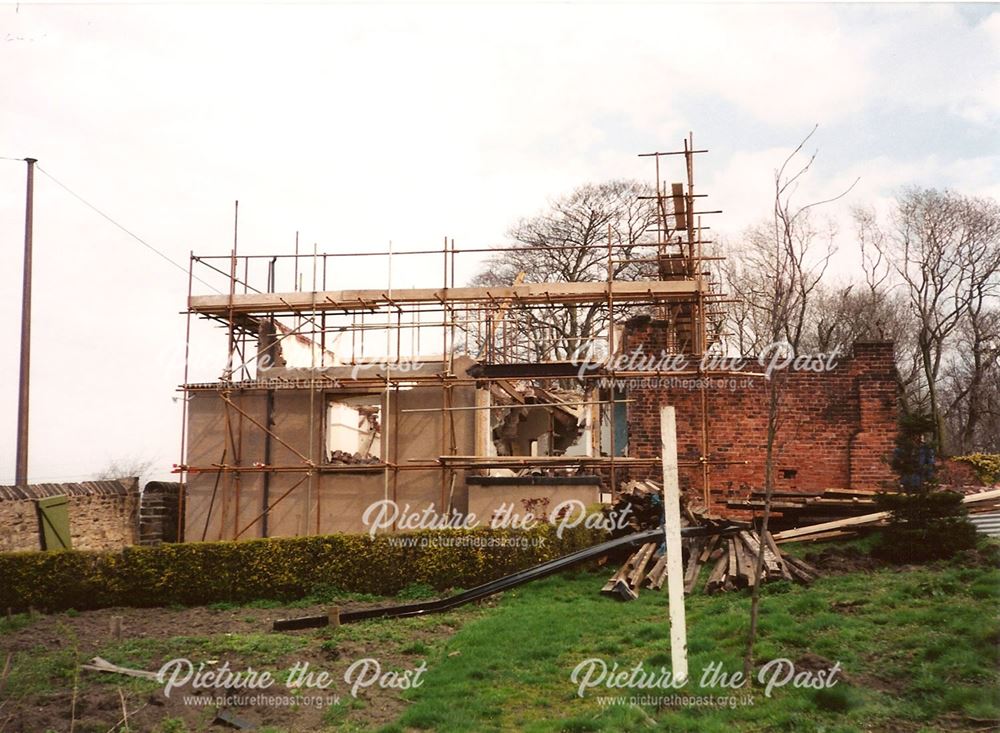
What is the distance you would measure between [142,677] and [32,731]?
1799mm

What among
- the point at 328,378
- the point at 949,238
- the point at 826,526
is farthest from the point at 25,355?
the point at 949,238

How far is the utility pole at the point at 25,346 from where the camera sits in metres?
21.5

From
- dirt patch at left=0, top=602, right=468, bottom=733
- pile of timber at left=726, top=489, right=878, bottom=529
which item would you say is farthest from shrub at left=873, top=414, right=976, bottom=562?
dirt patch at left=0, top=602, right=468, bottom=733

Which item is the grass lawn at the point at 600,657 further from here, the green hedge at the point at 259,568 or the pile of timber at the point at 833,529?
the pile of timber at the point at 833,529

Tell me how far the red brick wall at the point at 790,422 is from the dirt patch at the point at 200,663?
8756mm

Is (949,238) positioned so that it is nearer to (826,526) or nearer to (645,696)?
(826,526)

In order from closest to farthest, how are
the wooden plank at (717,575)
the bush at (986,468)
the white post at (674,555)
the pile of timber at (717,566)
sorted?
the white post at (674,555) < the pile of timber at (717,566) < the wooden plank at (717,575) < the bush at (986,468)

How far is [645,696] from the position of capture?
28.4ft

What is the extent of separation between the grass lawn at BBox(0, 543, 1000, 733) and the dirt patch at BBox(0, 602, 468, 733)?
0.03m

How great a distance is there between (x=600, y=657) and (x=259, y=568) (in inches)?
285

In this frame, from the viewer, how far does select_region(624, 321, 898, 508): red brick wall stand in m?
20.8

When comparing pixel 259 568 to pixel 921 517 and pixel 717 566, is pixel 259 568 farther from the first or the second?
pixel 921 517

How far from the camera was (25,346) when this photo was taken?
71.6 ft

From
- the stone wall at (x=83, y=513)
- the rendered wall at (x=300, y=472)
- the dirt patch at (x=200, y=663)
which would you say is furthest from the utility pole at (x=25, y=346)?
the dirt patch at (x=200, y=663)
